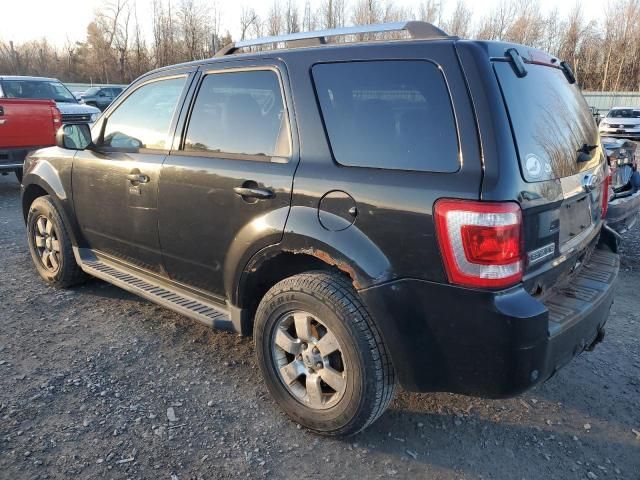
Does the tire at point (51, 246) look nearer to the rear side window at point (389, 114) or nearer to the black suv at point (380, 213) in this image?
the black suv at point (380, 213)

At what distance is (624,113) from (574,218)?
22.4m

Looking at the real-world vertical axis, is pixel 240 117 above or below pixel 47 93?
below

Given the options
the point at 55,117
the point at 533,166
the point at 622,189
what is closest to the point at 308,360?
the point at 533,166

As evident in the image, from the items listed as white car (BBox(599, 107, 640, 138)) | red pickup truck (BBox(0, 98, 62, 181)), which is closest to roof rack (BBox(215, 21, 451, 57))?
red pickup truck (BBox(0, 98, 62, 181))

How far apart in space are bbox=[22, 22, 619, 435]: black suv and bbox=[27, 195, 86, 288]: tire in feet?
3.87

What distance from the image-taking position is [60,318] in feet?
12.9

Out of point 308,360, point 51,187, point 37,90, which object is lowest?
point 308,360

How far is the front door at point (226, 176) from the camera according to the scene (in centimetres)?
272

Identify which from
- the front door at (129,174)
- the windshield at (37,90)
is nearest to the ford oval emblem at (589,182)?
the front door at (129,174)

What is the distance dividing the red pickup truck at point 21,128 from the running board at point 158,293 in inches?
209

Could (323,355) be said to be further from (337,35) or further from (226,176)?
(337,35)

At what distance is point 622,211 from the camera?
4.66 m

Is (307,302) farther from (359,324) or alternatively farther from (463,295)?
(463,295)

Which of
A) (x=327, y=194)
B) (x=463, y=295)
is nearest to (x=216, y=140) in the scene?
(x=327, y=194)
